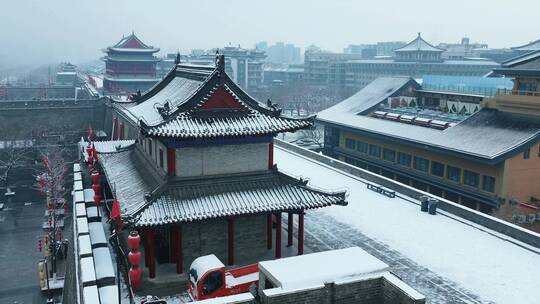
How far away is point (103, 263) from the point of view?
19.3 meters

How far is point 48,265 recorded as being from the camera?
31.8 metres

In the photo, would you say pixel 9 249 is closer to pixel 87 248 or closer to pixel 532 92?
pixel 87 248

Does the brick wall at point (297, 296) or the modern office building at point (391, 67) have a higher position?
the modern office building at point (391, 67)

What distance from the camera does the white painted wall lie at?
1927 cm

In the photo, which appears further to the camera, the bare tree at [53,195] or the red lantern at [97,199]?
the bare tree at [53,195]

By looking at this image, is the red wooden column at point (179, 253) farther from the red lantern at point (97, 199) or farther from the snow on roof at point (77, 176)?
the snow on roof at point (77, 176)

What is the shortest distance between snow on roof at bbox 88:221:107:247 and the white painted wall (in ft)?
18.3

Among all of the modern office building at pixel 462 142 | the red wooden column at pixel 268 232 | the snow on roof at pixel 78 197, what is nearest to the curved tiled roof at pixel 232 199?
the red wooden column at pixel 268 232

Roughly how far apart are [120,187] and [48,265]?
14.8 m

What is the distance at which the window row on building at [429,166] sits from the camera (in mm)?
32594

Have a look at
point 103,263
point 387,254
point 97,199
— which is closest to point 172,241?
point 103,263

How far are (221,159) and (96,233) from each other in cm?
750

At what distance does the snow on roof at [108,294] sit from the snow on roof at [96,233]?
173 inches

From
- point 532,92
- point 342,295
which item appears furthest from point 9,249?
point 532,92
